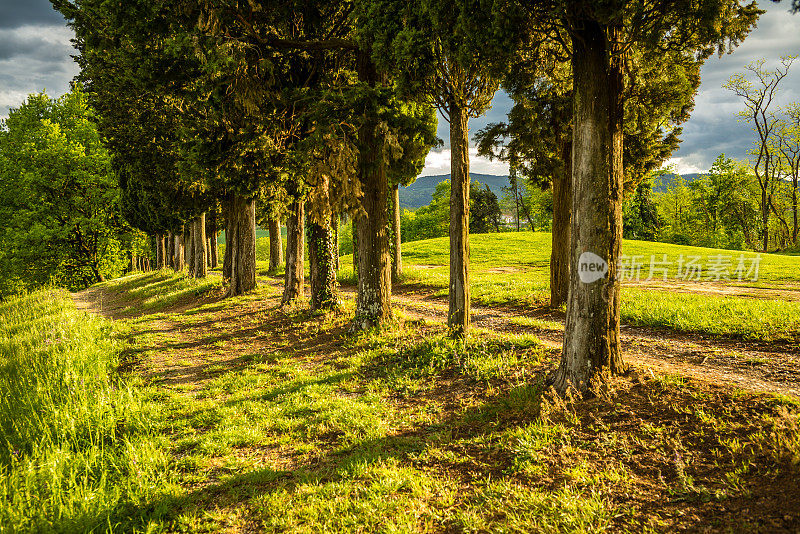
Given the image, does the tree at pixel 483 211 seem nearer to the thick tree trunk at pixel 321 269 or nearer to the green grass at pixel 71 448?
the thick tree trunk at pixel 321 269

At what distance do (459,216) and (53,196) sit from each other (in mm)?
36070

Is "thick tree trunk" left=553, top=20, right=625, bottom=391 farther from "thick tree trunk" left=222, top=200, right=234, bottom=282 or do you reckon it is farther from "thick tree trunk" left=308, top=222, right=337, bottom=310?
"thick tree trunk" left=222, top=200, right=234, bottom=282

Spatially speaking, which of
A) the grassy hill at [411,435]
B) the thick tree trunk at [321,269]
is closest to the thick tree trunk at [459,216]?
the grassy hill at [411,435]

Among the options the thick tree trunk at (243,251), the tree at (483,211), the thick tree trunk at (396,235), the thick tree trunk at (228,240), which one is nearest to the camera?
the thick tree trunk at (243,251)

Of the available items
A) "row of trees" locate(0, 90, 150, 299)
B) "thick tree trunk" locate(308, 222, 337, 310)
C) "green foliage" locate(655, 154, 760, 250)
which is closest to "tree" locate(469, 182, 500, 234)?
"green foliage" locate(655, 154, 760, 250)

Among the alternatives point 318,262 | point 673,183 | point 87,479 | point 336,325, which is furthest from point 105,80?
point 673,183

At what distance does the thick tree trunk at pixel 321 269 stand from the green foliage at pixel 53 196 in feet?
90.6

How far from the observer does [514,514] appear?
146 inches

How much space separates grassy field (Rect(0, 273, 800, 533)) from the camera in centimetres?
368

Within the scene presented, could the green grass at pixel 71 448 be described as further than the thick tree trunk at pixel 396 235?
No

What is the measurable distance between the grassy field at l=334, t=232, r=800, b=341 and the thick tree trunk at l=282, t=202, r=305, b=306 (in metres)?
5.87

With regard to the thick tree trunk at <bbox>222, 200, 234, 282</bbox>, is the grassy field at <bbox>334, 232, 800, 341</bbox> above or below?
below

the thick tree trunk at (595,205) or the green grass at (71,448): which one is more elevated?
the thick tree trunk at (595,205)

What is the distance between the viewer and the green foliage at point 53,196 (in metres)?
29.5
